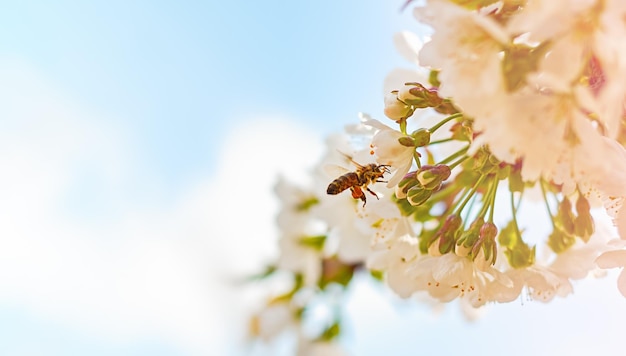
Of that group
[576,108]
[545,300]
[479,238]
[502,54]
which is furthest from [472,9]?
[545,300]

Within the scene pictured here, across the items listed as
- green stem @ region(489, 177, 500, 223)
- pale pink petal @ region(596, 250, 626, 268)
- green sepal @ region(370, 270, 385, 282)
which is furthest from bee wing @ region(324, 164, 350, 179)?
green sepal @ region(370, 270, 385, 282)

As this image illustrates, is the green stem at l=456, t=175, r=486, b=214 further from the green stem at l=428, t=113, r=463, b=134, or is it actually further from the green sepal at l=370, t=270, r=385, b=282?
the green sepal at l=370, t=270, r=385, b=282

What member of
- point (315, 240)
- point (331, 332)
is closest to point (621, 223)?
point (315, 240)

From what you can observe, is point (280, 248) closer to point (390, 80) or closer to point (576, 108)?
point (390, 80)

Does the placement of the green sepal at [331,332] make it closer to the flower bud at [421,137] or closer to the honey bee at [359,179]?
the honey bee at [359,179]

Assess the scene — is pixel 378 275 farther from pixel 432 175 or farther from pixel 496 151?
pixel 496 151

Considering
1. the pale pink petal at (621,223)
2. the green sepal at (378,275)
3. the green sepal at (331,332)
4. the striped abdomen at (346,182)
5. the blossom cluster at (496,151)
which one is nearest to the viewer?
the blossom cluster at (496,151)

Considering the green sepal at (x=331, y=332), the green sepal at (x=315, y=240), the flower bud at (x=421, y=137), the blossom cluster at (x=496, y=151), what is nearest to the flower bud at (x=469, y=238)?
the blossom cluster at (x=496, y=151)
